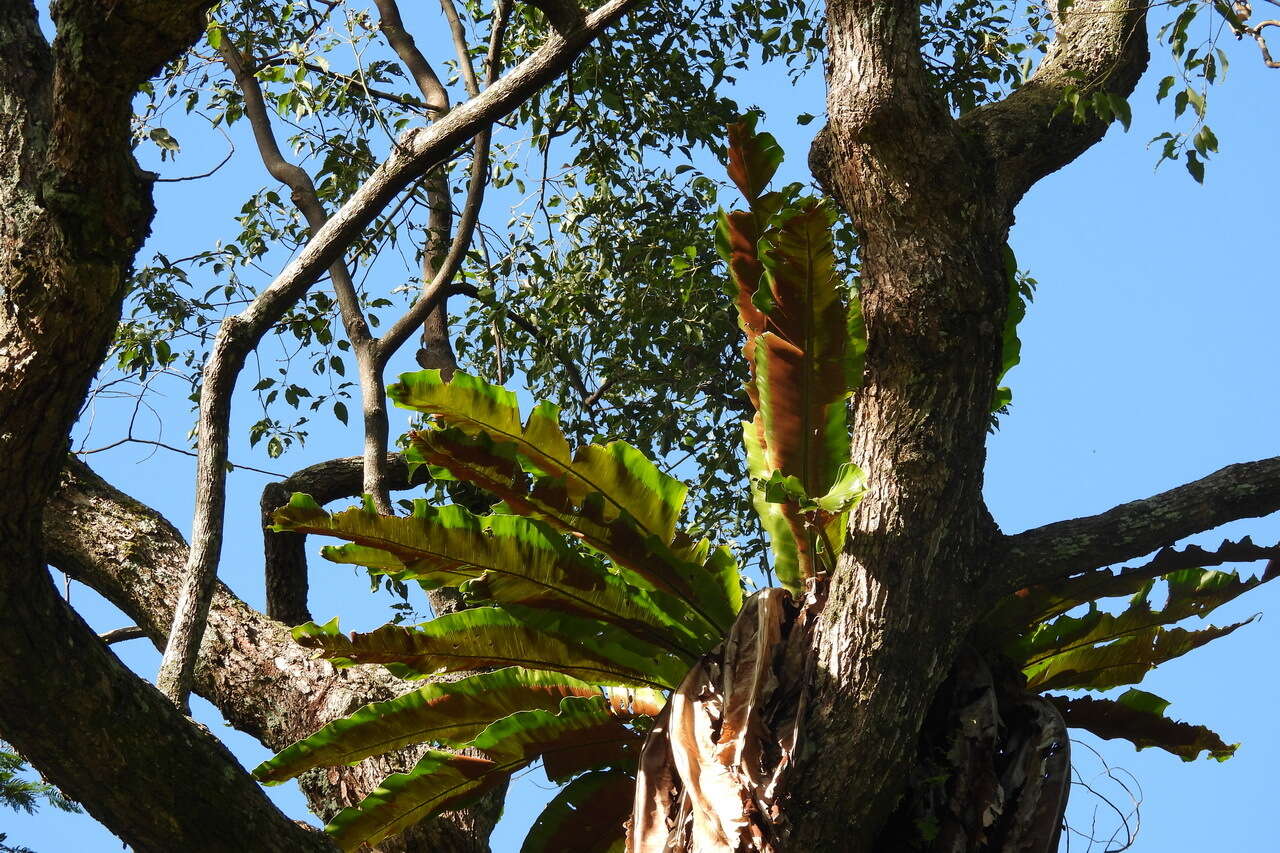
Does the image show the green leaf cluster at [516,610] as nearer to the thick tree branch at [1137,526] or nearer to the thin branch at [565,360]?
the thick tree branch at [1137,526]

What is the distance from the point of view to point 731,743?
3.13m

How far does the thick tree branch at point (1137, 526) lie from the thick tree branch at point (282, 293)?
2.18 metres

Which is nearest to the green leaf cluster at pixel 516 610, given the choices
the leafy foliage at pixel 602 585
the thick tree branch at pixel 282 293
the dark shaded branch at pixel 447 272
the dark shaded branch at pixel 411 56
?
the leafy foliage at pixel 602 585

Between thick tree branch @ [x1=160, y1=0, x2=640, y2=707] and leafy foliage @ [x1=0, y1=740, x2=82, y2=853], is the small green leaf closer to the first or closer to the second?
thick tree branch @ [x1=160, y1=0, x2=640, y2=707]

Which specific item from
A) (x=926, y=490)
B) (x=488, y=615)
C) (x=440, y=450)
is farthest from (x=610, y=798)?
(x=926, y=490)

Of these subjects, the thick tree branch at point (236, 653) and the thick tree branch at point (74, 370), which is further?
the thick tree branch at point (236, 653)

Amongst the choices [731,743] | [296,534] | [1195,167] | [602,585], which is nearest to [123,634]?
[296,534]

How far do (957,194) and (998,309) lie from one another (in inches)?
12.6

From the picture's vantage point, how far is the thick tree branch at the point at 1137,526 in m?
3.37

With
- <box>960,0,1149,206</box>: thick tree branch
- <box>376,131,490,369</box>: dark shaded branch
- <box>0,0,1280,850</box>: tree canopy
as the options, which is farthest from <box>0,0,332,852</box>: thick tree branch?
<box>376,131,490,369</box>: dark shaded branch

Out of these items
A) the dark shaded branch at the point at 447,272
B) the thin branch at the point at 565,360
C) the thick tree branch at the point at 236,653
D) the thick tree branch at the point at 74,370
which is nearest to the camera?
the thick tree branch at the point at 74,370

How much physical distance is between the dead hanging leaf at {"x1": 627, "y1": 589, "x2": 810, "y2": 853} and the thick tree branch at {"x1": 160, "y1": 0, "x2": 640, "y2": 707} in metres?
1.32

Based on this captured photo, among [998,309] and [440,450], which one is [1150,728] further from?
[440,450]

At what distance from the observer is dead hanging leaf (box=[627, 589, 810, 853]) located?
9.98 feet
